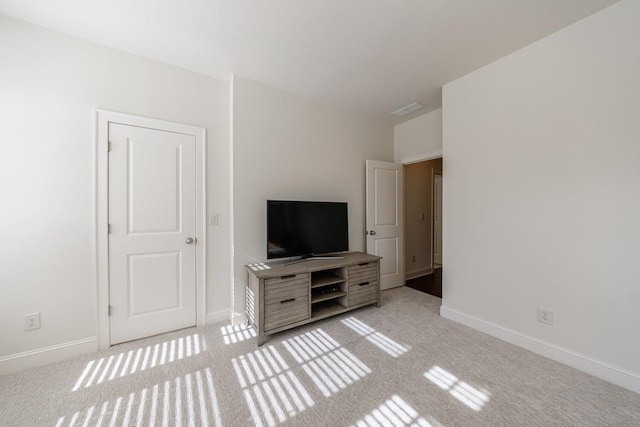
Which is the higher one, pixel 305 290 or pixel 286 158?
pixel 286 158

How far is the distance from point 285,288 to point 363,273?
1.00 meters

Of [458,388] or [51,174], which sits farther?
[51,174]

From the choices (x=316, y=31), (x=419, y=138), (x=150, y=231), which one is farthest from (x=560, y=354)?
(x=150, y=231)

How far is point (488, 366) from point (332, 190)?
7.73 feet

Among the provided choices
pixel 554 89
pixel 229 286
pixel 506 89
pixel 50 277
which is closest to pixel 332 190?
pixel 229 286

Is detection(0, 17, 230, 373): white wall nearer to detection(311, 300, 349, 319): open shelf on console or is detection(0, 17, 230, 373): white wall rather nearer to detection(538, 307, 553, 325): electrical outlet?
detection(311, 300, 349, 319): open shelf on console

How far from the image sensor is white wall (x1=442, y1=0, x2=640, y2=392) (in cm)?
167

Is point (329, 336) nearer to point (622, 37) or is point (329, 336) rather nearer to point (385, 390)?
point (385, 390)

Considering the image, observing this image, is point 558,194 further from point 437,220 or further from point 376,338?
point 437,220

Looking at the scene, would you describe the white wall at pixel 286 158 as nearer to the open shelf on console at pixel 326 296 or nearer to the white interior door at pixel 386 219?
the white interior door at pixel 386 219

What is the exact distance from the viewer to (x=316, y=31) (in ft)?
6.38

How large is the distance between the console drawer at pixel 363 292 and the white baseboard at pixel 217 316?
140cm

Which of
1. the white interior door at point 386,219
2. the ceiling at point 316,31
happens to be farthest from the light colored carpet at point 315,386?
the ceiling at point 316,31

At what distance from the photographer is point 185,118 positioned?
2457 millimetres
